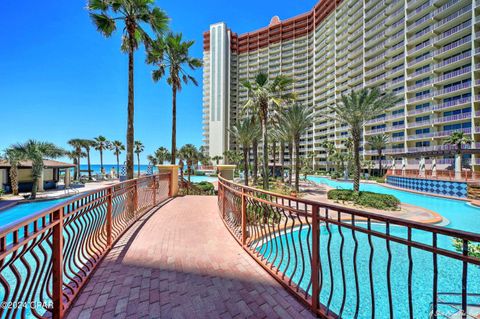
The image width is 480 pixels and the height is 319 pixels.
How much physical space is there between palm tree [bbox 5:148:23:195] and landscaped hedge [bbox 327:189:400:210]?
89.8 ft

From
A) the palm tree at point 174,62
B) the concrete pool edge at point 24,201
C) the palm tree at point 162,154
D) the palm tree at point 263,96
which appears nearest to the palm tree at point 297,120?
the palm tree at point 263,96

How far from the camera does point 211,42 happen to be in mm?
74562

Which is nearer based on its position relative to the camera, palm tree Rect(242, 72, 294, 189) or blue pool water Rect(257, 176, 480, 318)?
blue pool water Rect(257, 176, 480, 318)

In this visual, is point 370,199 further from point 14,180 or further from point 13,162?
point 14,180

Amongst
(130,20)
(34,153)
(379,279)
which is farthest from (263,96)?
(34,153)

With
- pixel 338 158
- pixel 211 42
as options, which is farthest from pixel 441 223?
pixel 211 42

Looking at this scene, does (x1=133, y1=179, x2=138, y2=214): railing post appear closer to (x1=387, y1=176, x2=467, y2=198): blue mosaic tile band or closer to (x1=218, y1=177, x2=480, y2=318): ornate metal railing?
(x1=218, y1=177, x2=480, y2=318): ornate metal railing

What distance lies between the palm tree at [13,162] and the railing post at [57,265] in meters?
22.8

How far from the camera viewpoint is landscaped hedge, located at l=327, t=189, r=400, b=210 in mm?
13332

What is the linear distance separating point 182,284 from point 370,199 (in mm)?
14970

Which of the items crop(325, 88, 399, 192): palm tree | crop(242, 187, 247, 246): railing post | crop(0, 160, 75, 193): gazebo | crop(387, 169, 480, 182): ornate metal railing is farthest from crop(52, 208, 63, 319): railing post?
crop(387, 169, 480, 182): ornate metal railing

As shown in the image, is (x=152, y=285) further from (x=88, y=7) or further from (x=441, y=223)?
(x=441, y=223)

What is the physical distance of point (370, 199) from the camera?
558 inches

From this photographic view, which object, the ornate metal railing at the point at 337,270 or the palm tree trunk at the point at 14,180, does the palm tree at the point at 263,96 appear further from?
the palm tree trunk at the point at 14,180
